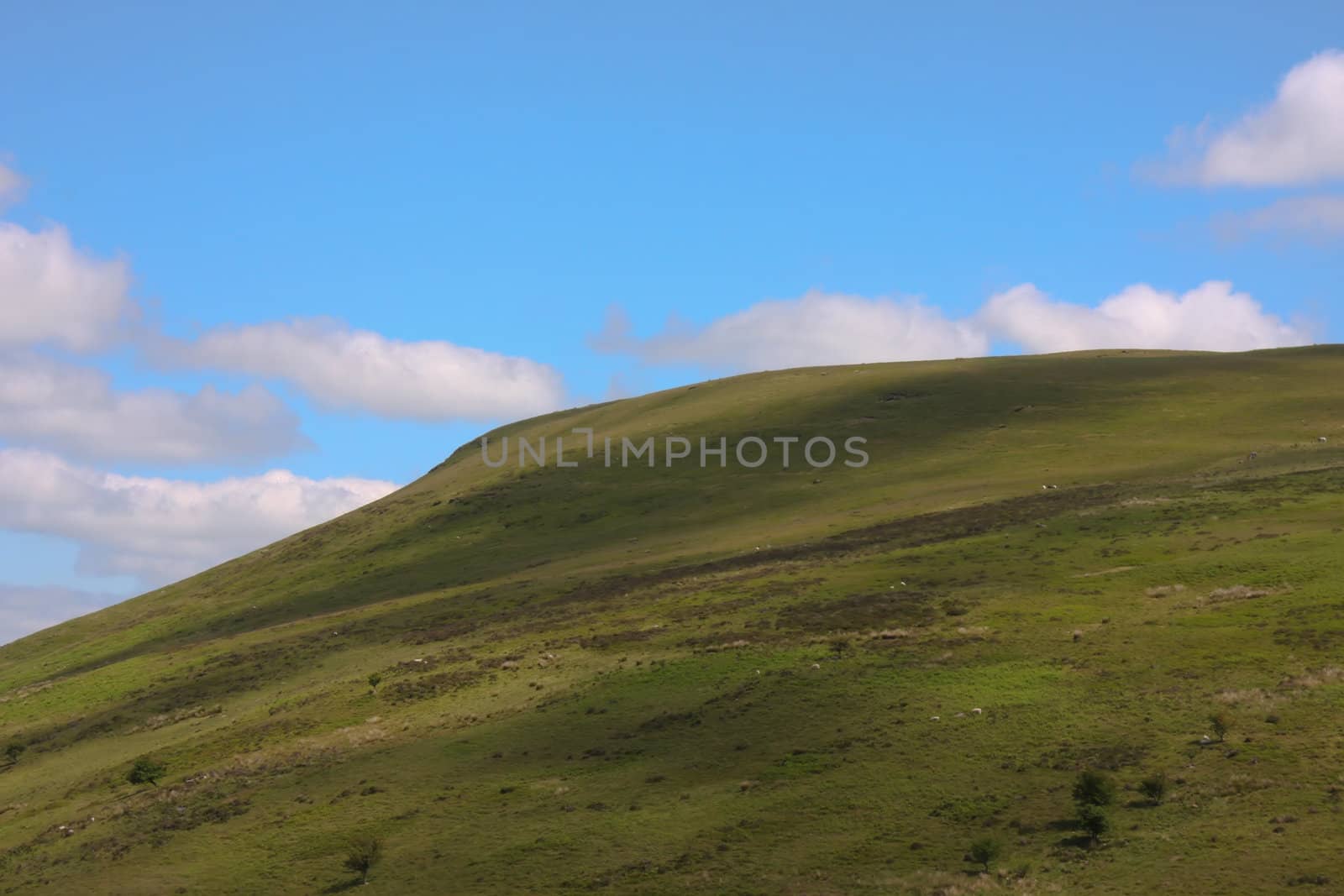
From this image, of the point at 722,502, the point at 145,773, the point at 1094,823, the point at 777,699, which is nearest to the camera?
the point at 1094,823

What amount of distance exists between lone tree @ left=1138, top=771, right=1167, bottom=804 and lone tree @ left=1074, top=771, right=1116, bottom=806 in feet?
3.82

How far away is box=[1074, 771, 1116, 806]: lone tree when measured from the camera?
136 ft

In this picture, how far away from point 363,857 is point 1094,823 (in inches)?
1043

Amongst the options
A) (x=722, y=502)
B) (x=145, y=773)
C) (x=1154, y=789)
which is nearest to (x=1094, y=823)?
(x=1154, y=789)

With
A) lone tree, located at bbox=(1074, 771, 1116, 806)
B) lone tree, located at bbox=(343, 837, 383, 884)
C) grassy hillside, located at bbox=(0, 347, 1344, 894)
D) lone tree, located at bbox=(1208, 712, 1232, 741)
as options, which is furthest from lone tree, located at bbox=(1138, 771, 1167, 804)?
lone tree, located at bbox=(343, 837, 383, 884)

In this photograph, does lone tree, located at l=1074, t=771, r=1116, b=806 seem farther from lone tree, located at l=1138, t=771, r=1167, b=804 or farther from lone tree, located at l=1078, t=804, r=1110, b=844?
lone tree, located at l=1138, t=771, r=1167, b=804

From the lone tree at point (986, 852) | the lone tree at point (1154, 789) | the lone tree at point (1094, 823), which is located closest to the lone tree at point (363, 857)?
the lone tree at point (986, 852)

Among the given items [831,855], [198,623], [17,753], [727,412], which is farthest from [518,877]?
[727,412]

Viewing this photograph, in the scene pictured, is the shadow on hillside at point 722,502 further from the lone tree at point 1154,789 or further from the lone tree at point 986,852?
the lone tree at point 986,852

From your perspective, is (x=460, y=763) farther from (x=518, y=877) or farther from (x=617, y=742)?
(x=518, y=877)

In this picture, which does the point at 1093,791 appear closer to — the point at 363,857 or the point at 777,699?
the point at 777,699

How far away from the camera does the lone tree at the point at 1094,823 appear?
40.2 meters

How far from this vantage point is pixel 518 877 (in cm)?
4475

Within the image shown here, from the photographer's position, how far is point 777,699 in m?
57.3
